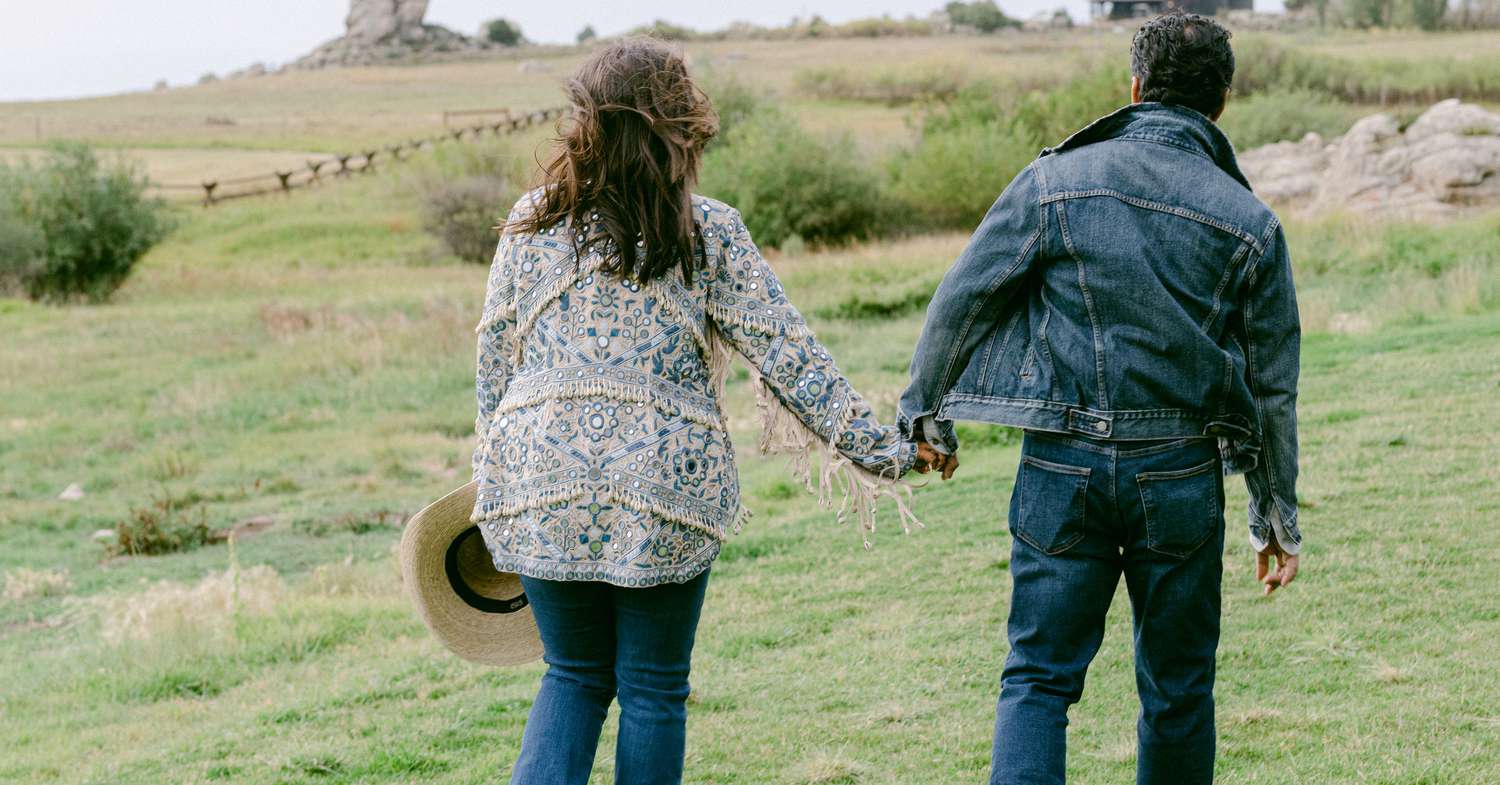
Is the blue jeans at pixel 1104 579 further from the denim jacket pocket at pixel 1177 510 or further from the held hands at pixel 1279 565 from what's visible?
the held hands at pixel 1279 565

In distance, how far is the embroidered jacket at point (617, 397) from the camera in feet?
9.73

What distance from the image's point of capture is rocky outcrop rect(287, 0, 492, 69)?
115 metres

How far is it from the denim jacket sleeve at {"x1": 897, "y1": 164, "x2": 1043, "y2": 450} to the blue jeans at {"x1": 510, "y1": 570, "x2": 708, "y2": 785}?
729 millimetres

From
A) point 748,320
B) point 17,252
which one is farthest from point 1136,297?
point 17,252

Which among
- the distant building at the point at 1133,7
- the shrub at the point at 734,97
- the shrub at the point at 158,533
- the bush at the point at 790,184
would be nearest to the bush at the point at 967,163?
the bush at the point at 790,184

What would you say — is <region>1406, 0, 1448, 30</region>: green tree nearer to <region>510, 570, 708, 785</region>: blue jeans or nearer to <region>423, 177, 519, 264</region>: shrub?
<region>423, 177, 519, 264</region>: shrub

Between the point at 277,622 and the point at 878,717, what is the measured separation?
380cm

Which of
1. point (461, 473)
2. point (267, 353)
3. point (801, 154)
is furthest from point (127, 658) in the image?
point (801, 154)

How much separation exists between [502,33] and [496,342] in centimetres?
13127

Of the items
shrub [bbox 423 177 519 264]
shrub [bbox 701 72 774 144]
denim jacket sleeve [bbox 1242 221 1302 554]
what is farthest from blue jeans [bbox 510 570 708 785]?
shrub [bbox 701 72 774 144]

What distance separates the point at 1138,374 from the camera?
2.95 m

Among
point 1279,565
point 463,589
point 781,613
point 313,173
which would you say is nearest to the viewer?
point 1279,565

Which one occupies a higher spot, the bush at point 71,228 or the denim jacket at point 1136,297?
the denim jacket at point 1136,297

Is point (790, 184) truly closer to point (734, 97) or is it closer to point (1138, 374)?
point (734, 97)
